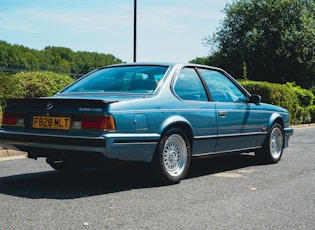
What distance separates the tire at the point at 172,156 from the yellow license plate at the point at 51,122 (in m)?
1.08

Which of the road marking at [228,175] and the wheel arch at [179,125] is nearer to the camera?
the wheel arch at [179,125]

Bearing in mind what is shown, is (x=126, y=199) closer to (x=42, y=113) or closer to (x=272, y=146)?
(x=42, y=113)

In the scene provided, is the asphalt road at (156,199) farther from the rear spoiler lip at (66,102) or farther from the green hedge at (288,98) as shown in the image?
the green hedge at (288,98)

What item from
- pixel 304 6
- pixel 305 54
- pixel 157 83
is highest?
pixel 304 6

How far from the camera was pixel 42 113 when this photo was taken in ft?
17.7

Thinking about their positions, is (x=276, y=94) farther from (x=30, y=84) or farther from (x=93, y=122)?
(x=93, y=122)

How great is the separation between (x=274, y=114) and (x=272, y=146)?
53 cm

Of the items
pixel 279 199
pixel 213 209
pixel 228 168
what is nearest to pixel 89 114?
pixel 213 209

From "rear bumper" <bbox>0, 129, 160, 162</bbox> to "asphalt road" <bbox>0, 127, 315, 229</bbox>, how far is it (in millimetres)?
421

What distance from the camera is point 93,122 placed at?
5082mm

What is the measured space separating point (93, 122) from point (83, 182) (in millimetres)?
1117

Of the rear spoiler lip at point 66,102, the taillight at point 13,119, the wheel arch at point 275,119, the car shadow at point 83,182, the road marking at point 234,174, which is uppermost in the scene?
the rear spoiler lip at point 66,102

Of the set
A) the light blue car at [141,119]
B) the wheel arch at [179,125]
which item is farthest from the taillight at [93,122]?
the wheel arch at [179,125]

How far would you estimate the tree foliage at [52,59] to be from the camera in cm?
13500
